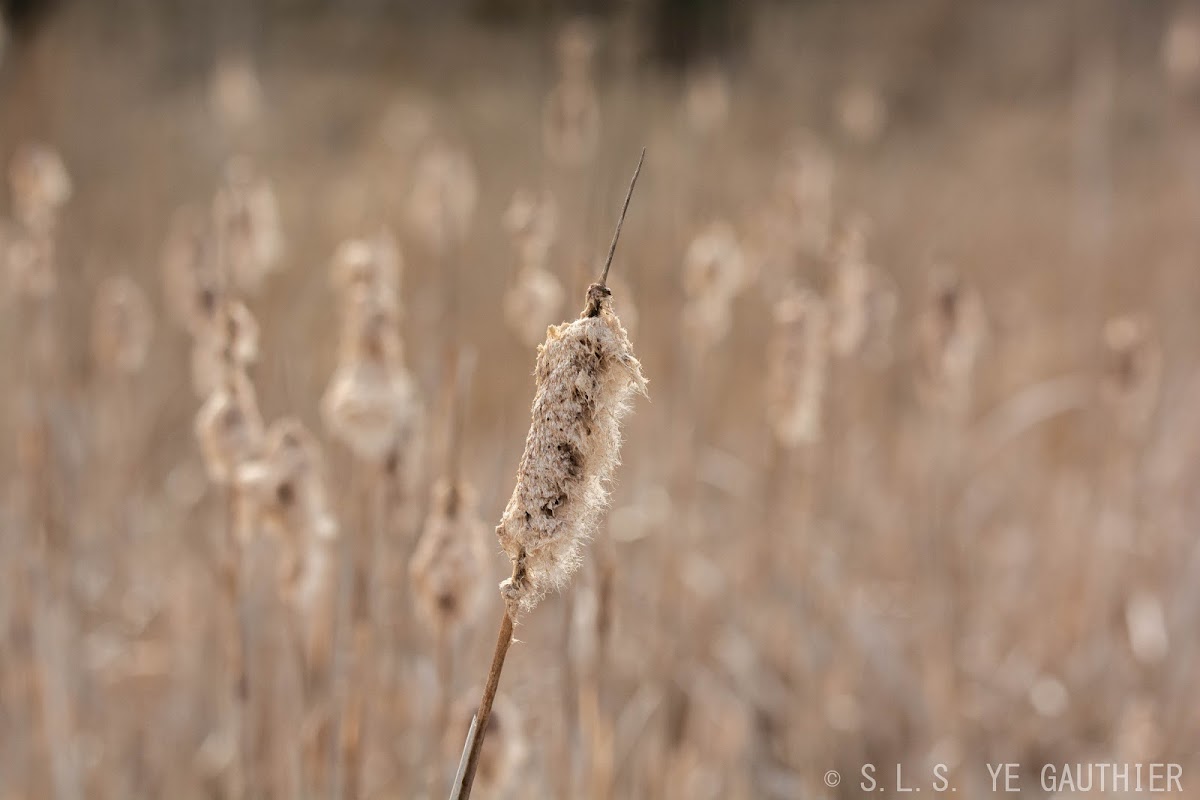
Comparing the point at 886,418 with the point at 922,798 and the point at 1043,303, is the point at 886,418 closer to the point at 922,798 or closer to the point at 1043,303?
the point at 922,798

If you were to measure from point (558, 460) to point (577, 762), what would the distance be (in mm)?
861

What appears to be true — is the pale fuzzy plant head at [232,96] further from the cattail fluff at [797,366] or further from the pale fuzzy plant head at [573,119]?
the cattail fluff at [797,366]

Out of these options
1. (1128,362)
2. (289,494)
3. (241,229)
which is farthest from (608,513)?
(1128,362)

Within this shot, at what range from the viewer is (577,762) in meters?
1.23

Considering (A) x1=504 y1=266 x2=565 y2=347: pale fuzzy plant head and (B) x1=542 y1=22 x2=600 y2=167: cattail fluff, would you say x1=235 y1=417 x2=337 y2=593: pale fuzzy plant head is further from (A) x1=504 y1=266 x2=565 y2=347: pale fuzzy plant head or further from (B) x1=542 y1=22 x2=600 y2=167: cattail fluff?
(B) x1=542 y1=22 x2=600 y2=167: cattail fluff

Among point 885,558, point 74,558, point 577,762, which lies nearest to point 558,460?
point 577,762

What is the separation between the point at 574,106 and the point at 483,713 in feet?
4.15

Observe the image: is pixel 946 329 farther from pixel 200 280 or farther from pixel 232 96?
pixel 232 96

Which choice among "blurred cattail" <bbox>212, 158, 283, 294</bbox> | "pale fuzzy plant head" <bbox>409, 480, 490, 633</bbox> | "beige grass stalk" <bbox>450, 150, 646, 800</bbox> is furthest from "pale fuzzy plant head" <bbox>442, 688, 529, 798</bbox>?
"blurred cattail" <bbox>212, 158, 283, 294</bbox>

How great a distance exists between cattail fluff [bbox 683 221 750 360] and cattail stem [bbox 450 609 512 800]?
1275mm

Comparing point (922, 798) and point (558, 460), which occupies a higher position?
point (922, 798)

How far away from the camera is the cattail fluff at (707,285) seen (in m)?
1.71

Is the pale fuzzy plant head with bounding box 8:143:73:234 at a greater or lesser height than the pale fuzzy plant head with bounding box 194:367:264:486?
greater

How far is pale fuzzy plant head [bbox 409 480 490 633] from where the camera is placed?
A: 86cm
